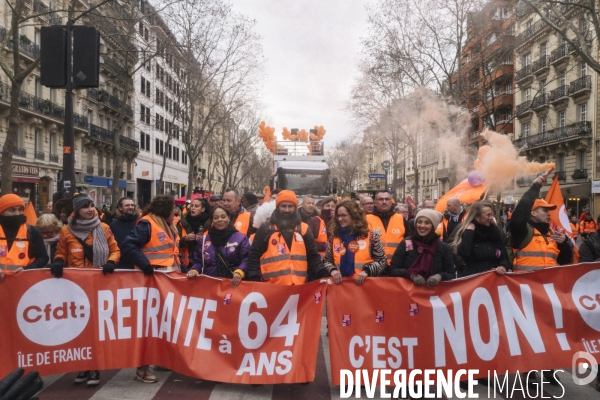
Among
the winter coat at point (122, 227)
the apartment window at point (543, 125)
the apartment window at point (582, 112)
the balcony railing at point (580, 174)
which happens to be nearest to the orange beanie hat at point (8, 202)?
the winter coat at point (122, 227)

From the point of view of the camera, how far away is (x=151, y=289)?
17.5ft

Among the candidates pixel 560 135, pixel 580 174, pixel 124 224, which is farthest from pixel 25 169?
pixel 560 135

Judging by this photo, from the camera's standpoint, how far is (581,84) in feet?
118

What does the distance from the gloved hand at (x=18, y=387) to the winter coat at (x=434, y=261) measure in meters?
3.76

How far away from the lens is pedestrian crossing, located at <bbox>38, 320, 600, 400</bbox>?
15.9 feet

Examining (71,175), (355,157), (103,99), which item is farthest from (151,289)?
(355,157)

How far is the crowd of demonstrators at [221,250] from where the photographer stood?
550 centimetres

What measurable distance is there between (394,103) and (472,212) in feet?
90.2

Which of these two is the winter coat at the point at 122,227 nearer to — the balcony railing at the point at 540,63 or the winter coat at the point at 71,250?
the winter coat at the point at 71,250

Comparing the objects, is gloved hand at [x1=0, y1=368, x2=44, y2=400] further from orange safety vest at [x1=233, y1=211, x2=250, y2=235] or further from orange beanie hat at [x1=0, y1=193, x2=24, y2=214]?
orange safety vest at [x1=233, y1=211, x2=250, y2=235]

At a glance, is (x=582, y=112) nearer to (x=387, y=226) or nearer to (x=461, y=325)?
(x=387, y=226)

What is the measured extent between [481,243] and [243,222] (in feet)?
11.9

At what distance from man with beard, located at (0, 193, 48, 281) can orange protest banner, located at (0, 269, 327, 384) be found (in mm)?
471

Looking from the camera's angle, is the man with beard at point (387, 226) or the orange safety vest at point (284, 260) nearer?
the orange safety vest at point (284, 260)
